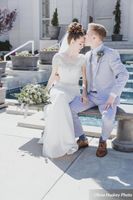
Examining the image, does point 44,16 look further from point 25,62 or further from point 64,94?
point 64,94

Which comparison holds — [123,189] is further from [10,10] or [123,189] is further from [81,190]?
[10,10]

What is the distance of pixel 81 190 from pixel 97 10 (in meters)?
11.1

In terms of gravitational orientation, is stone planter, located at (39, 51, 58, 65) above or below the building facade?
below

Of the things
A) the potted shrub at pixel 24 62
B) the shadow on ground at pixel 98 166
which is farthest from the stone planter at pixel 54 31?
the shadow on ground at pixel 98 166

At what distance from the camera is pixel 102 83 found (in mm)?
3441

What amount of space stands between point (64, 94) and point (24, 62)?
525 centimetres

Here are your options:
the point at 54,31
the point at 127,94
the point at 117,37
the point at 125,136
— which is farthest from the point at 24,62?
the point at 125,136

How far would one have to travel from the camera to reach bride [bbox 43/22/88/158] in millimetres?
3291

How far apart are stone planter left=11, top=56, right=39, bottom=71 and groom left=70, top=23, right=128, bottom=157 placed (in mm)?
4974

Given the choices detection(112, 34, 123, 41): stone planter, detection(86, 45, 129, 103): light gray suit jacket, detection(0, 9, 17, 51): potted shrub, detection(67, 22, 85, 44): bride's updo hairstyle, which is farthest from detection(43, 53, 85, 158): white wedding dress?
detection(0, 9, 17, 51): potted shrub

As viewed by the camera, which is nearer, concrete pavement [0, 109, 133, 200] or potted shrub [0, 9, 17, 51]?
concrete pavement [0, 109, 133, 200]

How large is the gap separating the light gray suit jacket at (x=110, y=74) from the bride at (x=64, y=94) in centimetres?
21

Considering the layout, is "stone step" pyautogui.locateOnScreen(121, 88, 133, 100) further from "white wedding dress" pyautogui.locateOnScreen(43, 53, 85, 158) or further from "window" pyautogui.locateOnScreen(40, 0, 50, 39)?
"window" pyautogui.locateOnScreen(40, 0, 50, 39)

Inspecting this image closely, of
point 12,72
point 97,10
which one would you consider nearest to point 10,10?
point 97,10
